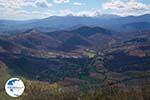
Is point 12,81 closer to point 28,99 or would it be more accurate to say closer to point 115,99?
point 115,99

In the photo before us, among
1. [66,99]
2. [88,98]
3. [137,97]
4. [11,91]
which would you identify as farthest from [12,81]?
[66,99]

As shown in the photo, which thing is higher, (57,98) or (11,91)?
(11,91)

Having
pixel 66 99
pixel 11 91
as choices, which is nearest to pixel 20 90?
pixel 11 91

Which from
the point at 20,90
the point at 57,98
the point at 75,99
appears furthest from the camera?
the point at 57,98

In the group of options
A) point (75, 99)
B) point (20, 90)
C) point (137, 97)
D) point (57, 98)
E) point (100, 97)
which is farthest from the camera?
point (57, 98)

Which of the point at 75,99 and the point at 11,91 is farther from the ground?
the point at 11,91

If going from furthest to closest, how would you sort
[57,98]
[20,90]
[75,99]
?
[57,98]
[75,99]
[20,90]

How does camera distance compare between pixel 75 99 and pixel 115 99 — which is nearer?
pixel 115 99

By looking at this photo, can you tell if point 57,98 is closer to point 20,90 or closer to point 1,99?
point 1,99

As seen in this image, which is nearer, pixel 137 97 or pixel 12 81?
pixel 12 81
